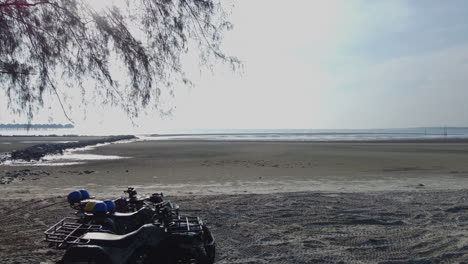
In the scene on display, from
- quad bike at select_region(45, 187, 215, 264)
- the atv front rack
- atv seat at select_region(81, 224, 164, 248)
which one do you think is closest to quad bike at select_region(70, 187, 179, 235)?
quad bike at select_region(45, 187, 215, 264)

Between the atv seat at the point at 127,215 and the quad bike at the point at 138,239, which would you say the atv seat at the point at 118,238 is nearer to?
the quad bike at the point at 138,239

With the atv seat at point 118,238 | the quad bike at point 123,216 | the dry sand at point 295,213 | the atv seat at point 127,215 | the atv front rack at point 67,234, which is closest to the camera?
the atv seat at point 118,238

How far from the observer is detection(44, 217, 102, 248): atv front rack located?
5515 mm

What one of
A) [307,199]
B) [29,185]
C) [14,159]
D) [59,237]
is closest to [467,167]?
[307,199]

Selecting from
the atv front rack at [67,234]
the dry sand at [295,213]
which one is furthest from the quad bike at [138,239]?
the dry sand at [295,213]

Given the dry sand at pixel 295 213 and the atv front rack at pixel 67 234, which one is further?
the dry sand at pixel 295 213

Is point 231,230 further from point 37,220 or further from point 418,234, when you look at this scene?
point 37,220

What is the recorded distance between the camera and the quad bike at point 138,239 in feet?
17.1

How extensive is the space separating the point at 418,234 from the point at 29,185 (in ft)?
51.3

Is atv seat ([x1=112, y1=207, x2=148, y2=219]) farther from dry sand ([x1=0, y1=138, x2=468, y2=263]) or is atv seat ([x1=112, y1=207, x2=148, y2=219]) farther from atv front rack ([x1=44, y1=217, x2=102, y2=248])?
dry sand ([x1=0, y1=138, x2=468, y2=263])

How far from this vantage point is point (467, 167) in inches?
996

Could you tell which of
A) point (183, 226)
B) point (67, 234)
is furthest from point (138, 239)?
point (67, 234)

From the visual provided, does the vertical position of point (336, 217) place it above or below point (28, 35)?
below

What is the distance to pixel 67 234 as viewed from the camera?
232 inches
